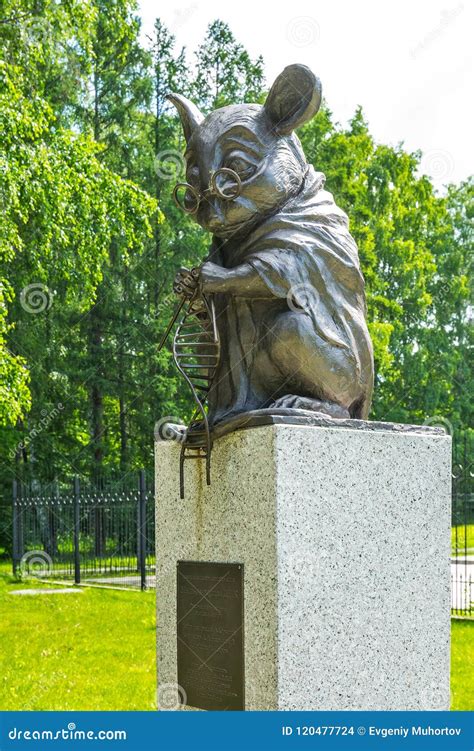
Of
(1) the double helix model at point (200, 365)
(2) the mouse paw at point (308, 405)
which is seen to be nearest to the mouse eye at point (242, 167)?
(1) the double helix model at point (200, 365)

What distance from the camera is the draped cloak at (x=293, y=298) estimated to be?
466cm

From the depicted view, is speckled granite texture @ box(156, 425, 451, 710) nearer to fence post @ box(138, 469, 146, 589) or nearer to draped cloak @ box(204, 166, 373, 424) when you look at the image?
draped cloak @ box(204, 166, 373, 424)

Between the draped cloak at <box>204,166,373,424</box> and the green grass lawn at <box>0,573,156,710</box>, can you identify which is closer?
the draped cloak at <box>204,166,373,424</box>

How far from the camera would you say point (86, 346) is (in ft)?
79.1

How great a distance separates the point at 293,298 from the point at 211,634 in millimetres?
1775

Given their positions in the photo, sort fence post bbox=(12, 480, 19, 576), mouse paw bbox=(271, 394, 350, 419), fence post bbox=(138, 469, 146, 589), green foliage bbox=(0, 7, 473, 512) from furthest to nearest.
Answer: green foliage bbox=(0, 7, 473, 512), fence post bbox=(12, 480, 19, 576), fence post bbox=(138, 469, 146, 589), mouse paw bbox=(271, 394, 350, 419)

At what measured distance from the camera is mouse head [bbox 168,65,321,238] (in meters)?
4.75

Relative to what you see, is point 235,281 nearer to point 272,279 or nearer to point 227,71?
point 272,279

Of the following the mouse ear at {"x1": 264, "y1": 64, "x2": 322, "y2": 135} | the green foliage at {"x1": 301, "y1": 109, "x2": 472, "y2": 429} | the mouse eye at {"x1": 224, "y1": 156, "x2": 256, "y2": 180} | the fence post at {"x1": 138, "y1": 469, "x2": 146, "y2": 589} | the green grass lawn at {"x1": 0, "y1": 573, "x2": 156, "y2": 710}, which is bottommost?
the green grass lawn at {"x1": 0, "y1": 573, "x2": 156, "y2": 710}

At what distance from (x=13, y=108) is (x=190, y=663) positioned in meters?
9.76

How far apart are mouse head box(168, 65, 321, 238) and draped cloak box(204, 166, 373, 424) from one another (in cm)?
11

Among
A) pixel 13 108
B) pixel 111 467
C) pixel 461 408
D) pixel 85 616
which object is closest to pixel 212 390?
pixel 85 616

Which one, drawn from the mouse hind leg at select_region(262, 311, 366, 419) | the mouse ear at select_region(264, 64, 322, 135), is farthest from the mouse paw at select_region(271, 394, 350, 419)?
the mouse ear at select_region(264, 64, 322, 135)

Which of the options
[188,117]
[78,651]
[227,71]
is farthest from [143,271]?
[188,117]
